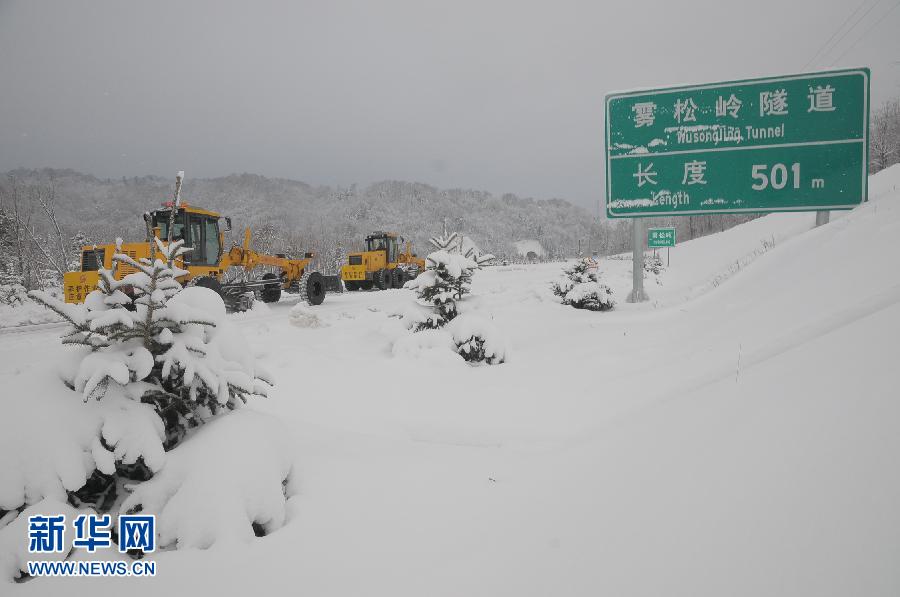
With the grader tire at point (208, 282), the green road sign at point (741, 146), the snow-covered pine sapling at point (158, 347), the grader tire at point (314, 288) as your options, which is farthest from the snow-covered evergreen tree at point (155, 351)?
the grader tire at point (314, 288)

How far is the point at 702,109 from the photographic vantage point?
9.30 metres

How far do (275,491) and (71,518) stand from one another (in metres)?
0.74

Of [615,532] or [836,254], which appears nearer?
[615,532]

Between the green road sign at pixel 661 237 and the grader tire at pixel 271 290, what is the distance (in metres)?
17.1

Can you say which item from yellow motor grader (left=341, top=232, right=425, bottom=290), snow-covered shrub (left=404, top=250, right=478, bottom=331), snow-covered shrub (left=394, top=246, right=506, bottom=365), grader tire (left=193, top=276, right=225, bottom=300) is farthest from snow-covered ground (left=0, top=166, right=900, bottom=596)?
yellow motor grader (left=341, top=232, right=425, bottom=290)

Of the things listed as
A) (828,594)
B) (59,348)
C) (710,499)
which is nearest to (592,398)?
(710,499)

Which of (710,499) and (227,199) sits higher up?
(227,199)

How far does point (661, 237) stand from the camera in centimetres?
2092

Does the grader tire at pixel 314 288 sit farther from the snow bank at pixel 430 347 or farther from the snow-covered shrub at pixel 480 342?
the snow-covered shrub at pixel 480 342

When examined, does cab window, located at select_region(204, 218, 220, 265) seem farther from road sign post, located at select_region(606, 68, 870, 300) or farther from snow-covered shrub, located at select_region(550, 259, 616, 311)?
road sign post, located at select_region(606, 68, 870, 300)

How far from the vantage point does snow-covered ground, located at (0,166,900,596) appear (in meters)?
1.35

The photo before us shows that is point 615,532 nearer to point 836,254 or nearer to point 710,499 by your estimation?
point 710,499

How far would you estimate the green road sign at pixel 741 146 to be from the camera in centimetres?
851

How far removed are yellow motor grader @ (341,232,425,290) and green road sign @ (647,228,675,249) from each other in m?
12.4
